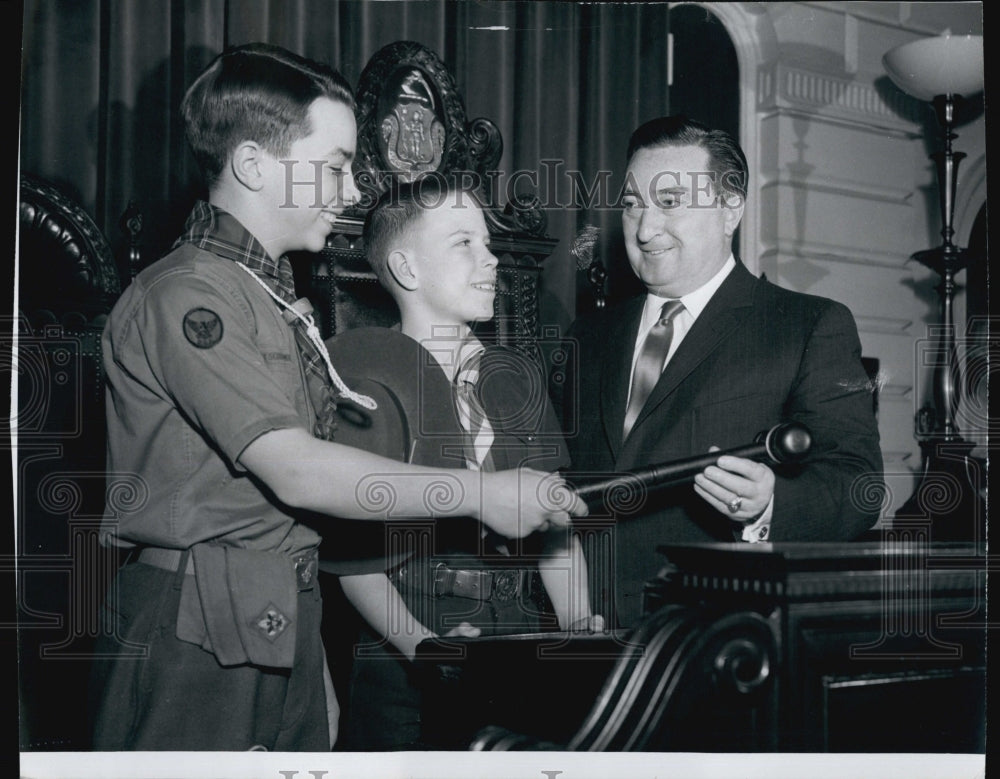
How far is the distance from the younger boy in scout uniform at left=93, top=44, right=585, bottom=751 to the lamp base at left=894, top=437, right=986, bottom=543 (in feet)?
2.22

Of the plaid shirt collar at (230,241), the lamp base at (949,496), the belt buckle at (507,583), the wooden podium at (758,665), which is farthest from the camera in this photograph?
the lamp base at (949,496)

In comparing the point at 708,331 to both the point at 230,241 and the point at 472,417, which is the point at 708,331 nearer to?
the point at 472,417

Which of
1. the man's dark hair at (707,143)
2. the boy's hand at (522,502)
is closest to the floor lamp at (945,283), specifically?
the man's dark hair at (707,143)

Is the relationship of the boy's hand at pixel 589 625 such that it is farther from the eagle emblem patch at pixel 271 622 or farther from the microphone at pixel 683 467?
the eagle emblem patch at pixel 271 622

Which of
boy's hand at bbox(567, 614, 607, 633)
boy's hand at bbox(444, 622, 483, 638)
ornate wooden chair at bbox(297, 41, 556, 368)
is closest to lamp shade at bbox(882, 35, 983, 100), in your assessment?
ornate wooden chair at bbox(297, 41, 556, 368)

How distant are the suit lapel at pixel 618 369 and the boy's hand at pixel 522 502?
13cm

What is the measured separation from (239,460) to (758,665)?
0.88 metres

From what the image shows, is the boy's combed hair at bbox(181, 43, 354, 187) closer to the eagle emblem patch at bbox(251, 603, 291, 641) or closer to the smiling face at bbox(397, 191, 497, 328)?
the smiling face at bbox(397, 191, 497, 328)

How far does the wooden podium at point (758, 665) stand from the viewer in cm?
163

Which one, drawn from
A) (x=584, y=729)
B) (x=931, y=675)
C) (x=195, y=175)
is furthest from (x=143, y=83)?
(x=931, y=675)

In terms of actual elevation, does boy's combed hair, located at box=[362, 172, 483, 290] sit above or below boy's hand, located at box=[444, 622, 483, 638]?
above

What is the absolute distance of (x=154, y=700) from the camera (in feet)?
5.69

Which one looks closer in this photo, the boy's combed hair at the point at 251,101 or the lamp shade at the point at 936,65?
the boy's combed hair at the point at 251,101

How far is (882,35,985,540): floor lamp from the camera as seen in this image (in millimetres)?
1969
